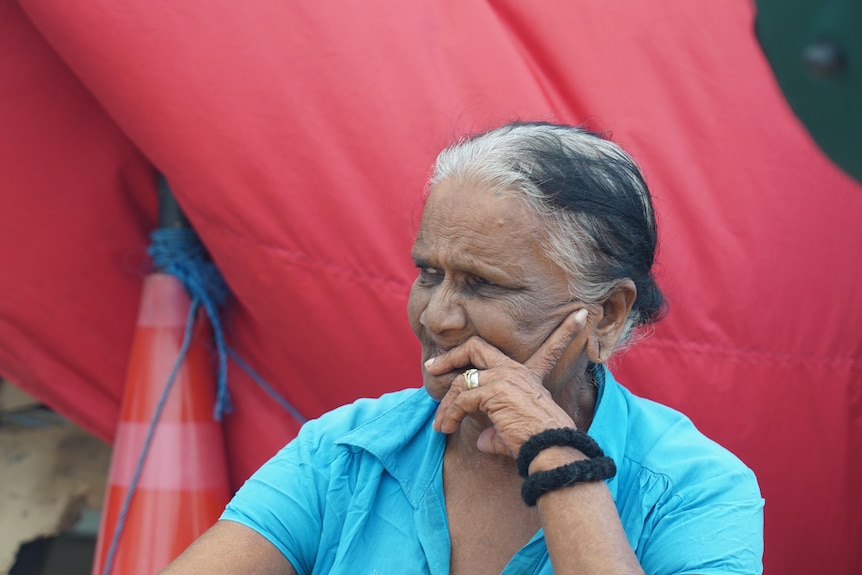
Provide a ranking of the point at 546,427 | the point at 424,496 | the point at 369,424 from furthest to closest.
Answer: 1. the point at 369,424
2. the point at 424,496
3. the point at 546,427

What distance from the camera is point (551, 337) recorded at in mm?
1925

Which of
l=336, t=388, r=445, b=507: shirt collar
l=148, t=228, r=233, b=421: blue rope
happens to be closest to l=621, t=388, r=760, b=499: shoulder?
l=336, t=388, r=445, b=507: shirt collar

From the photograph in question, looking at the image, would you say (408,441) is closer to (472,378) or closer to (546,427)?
(472,378)

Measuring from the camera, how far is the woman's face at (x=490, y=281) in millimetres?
1886

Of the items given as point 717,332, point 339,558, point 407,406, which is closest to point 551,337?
point 407,406

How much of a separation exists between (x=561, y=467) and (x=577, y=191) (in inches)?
20.2

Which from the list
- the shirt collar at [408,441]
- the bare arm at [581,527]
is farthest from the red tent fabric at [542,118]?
the bare arm at [581,527]

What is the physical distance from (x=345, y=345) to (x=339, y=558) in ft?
2.83

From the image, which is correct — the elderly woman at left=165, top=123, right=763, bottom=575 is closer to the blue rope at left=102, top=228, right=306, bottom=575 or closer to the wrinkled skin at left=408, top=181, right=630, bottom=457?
the wrinkled skin at left=408, top=181, right=630, bottom=457

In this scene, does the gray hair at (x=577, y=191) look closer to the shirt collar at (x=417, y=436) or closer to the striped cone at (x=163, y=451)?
the shirt collar at (x=417, y=436)

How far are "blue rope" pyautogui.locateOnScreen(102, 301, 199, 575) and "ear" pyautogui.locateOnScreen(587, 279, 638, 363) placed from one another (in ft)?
4.88

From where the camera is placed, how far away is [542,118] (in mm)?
2646

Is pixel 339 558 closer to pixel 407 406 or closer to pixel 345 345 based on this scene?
pixel 407 406

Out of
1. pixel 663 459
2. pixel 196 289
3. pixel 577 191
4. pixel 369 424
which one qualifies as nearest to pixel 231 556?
pixel 369 424
